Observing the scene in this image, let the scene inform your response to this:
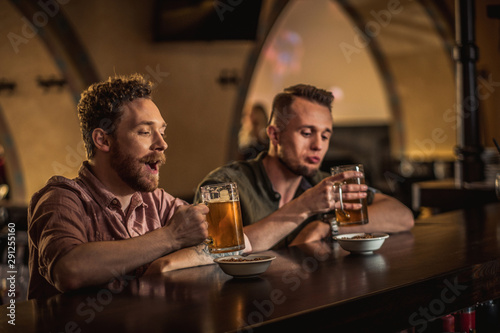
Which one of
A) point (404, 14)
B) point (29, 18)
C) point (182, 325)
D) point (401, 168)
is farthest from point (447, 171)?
point (182, 325)

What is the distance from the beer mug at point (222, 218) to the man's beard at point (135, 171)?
196 millimetres

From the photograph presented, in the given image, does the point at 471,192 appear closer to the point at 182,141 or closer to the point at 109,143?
the point at 109,143

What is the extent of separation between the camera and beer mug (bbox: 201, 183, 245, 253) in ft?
5.01

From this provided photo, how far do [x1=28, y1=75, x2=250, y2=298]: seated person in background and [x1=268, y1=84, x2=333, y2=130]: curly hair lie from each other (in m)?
0.75

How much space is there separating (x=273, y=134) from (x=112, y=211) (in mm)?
992

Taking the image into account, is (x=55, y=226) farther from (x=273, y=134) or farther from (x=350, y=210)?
(x=273, y=134)

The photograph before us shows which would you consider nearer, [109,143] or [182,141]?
[109,143]

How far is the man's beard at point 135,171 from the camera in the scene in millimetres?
1647

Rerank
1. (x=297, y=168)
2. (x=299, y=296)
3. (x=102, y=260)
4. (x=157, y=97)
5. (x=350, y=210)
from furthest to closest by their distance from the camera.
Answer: (x=157, y=97), (x=297, y=168), (x=350, y=210), (x=102, y=260), (x=299, y=296)

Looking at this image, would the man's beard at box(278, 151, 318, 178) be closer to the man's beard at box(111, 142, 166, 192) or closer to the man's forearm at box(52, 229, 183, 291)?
the man's beard at box(111, 142, 166, 192)

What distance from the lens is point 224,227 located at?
153 centimetres

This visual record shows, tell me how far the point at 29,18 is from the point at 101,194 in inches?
138

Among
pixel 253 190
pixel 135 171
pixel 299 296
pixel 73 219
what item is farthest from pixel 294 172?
pixel 299 296

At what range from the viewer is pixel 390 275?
1.40 metres
